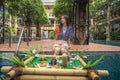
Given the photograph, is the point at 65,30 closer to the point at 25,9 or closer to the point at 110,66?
the point at 110,66

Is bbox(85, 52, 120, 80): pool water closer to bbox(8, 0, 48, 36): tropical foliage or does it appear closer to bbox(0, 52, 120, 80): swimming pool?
bbox(0, 52, 120, 80): swimming pool

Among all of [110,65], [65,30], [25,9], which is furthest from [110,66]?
[25,9]

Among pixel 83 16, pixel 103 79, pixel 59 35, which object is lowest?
pixel 103 79

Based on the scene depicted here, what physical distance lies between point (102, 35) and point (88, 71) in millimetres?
35719

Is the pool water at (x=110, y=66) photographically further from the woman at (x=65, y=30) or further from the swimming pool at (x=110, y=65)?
the woman at (x=65, y=30)

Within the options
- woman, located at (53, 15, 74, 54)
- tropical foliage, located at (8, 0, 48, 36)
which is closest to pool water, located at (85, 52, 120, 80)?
woman, located at (53, 15, 74, 54)

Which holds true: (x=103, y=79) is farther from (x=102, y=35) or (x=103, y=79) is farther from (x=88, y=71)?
(x=102, y=35)

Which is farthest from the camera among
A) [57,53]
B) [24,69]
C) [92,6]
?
[92,6]

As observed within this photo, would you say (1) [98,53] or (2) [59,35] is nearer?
(2) [59,35]

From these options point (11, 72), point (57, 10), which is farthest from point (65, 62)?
point (57, 10)

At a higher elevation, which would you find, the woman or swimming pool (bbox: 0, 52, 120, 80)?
the woman

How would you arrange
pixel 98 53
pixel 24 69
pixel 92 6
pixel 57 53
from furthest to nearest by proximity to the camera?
1. pixel 92 6
2. pixel 98 53
3. pixel 57 53
4. pixel 24 69

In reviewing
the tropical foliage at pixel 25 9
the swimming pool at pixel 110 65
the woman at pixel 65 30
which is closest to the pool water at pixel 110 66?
the swimming pool at pixel 110 65

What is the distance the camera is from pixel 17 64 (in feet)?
12.0
